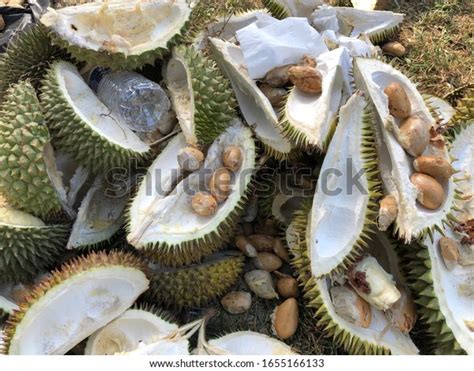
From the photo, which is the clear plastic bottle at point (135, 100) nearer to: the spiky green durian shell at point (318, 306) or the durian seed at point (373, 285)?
the spiky green durian shell at point (318, 306)

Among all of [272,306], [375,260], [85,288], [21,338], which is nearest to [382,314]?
[375,260]

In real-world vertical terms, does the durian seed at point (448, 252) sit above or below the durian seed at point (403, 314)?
above

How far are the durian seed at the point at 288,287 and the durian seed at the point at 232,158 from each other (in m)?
0.62

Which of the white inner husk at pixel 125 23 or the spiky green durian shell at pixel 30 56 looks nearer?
the white inner husk at pixel 125 23

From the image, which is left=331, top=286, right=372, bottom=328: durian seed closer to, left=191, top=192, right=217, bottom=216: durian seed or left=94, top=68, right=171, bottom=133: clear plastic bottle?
left=191, top=192, right=217, bottom=216: durian seed

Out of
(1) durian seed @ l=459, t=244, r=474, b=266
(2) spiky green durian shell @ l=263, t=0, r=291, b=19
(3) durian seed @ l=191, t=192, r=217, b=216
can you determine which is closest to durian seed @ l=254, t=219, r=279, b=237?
(3) durian seed @ l=191, t=192, r=217, b=216

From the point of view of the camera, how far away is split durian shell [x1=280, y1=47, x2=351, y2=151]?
7.80 ft

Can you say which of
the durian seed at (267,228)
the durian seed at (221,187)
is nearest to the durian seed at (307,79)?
the durian seed at (221,187)

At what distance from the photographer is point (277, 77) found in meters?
2.71

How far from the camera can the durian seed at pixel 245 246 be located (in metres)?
2.71

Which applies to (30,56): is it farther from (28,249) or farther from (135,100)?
(28,249)

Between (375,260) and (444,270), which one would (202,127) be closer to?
(375,260)

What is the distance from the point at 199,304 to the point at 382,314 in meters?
0.88

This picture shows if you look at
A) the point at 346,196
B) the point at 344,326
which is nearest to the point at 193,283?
the point at 344,326
